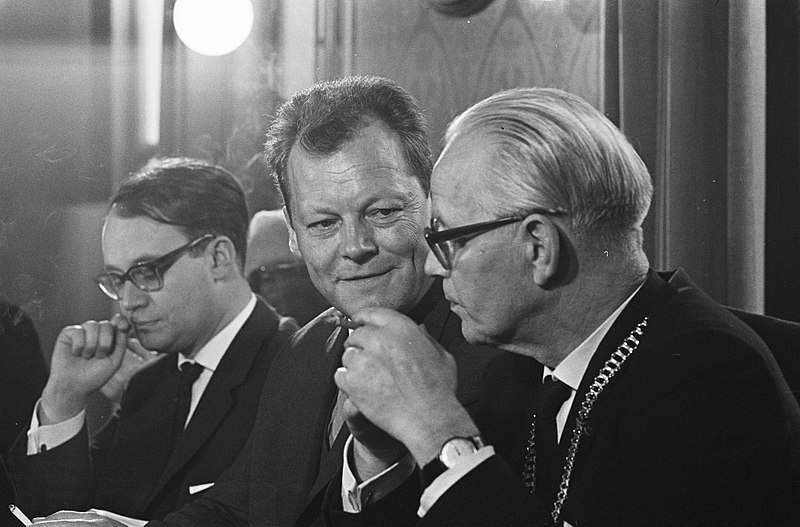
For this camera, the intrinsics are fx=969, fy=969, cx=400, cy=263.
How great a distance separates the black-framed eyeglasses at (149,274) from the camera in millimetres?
Result: 1769

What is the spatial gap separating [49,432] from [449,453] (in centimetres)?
106

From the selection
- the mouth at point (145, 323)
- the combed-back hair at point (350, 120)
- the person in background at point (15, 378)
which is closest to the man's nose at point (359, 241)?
the combed-back hair at point (350, 120)

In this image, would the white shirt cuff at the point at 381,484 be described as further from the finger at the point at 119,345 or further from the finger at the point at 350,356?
the finger at the point at 119,345

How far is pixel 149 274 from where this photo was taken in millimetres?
1775

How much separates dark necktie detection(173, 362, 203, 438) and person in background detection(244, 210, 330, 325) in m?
0.19

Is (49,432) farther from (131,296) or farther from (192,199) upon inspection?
(192,199)

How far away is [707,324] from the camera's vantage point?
3.69ft

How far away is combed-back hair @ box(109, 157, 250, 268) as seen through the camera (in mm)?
1782

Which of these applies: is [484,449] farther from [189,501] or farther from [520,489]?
[189,501]

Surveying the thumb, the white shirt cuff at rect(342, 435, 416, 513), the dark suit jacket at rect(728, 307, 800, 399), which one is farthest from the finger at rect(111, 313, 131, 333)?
the dark suit jacket at rect(728, 307, 800, 399)

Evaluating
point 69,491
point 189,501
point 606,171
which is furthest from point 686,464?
point 69,491

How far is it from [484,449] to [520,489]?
A: 0.19ft

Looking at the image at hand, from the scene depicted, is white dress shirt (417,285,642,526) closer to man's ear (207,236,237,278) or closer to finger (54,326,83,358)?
man's ear (207,236,237,278)

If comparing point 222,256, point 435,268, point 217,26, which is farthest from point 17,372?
point 435,268
